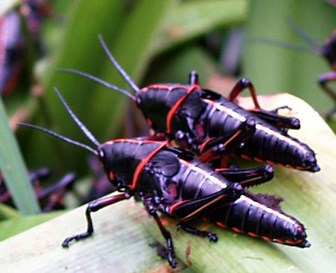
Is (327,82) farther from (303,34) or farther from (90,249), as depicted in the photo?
(90,249)

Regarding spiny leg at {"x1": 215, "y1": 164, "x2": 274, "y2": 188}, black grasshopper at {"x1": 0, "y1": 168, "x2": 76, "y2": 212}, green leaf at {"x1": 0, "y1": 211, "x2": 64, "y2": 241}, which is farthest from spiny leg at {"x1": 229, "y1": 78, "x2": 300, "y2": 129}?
black grasshopper at {"x1": 0, "y1": 168, "x2": 76, "y2": 212}

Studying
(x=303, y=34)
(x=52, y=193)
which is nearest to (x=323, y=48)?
(x=303, y=34)

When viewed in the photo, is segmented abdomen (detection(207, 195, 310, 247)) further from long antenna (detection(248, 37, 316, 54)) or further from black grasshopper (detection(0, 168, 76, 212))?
long antenna (detection(248, 37, 316, 54))

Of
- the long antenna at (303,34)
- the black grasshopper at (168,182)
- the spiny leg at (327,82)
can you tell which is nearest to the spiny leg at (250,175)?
the black grasshopper at (168,182)

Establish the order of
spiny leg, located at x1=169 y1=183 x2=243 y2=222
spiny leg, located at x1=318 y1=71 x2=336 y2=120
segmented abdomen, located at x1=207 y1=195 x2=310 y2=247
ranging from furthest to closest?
spiny leg, located at x1=318 y1=71 x2=336 y2=120, spiny leg, located at x1=169 y1=183 x2=243 y2=222, segmented abdomen, located at x1=207 y1=195 x2=310 y2=247

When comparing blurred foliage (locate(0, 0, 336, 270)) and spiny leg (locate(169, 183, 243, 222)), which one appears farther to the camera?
blurred foliage (locate(0, 0, 336, 270))

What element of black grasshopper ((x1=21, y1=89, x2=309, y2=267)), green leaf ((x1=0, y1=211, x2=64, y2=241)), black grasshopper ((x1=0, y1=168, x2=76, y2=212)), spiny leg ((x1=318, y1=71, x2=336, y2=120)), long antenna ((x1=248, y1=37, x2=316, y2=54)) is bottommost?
black grasshopper ((x1=0, y1=168, x2=76, y2=212))

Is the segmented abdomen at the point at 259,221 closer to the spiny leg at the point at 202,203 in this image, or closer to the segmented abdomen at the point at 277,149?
the spiny leg at the point at 202,203
